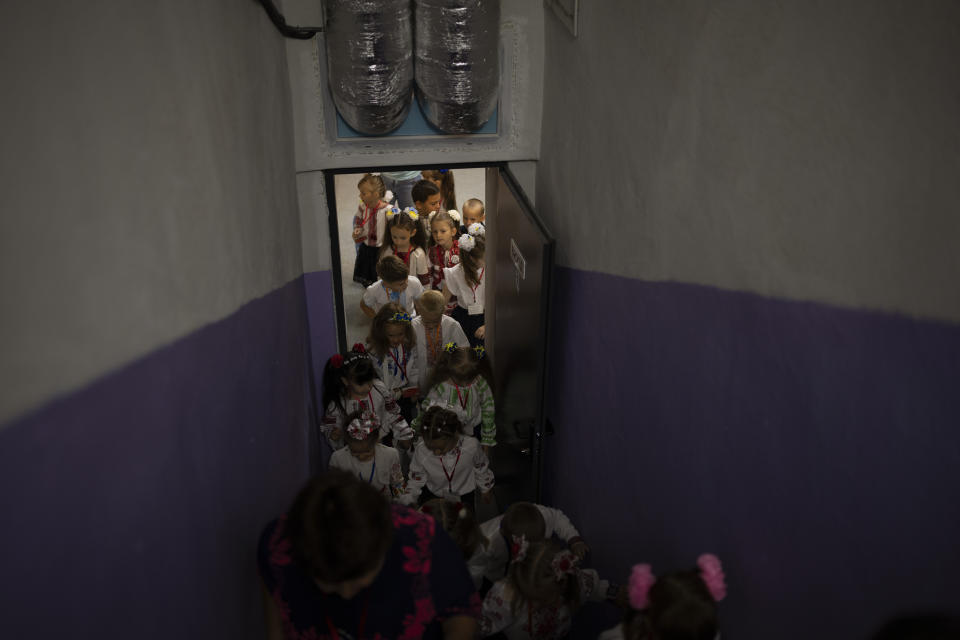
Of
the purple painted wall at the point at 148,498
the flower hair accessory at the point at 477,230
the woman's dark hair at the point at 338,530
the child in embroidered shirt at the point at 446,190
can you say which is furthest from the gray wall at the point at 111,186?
the child in embroidered shirt at the point at 446,190

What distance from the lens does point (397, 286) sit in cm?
437

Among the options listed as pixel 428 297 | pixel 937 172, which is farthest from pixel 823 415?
pixel 428 297

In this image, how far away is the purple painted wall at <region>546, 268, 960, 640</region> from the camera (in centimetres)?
113

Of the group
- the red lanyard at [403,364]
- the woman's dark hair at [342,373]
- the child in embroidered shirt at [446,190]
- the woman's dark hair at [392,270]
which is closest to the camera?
the woman's dark hair at [342,373]

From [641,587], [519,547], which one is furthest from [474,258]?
[641,587]

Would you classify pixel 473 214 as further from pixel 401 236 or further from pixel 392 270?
pixel 392 270

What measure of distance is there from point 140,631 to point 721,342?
57.3 inches

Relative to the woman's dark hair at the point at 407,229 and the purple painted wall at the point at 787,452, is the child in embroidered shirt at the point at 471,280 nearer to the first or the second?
the woman's dark hair at the point at 407,229

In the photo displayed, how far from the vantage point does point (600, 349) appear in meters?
2.63

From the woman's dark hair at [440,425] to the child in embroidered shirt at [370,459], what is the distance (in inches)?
8.9

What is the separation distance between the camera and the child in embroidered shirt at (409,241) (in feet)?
17.3

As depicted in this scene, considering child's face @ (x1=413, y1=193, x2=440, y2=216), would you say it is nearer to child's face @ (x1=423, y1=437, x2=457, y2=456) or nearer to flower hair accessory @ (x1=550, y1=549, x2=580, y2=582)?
child's face @ (x1=423, y1=437, x2=457, y2=456)

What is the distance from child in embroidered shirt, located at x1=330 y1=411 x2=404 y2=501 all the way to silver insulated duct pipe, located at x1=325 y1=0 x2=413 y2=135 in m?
1.42

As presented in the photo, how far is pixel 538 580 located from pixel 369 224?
15.2 feet
